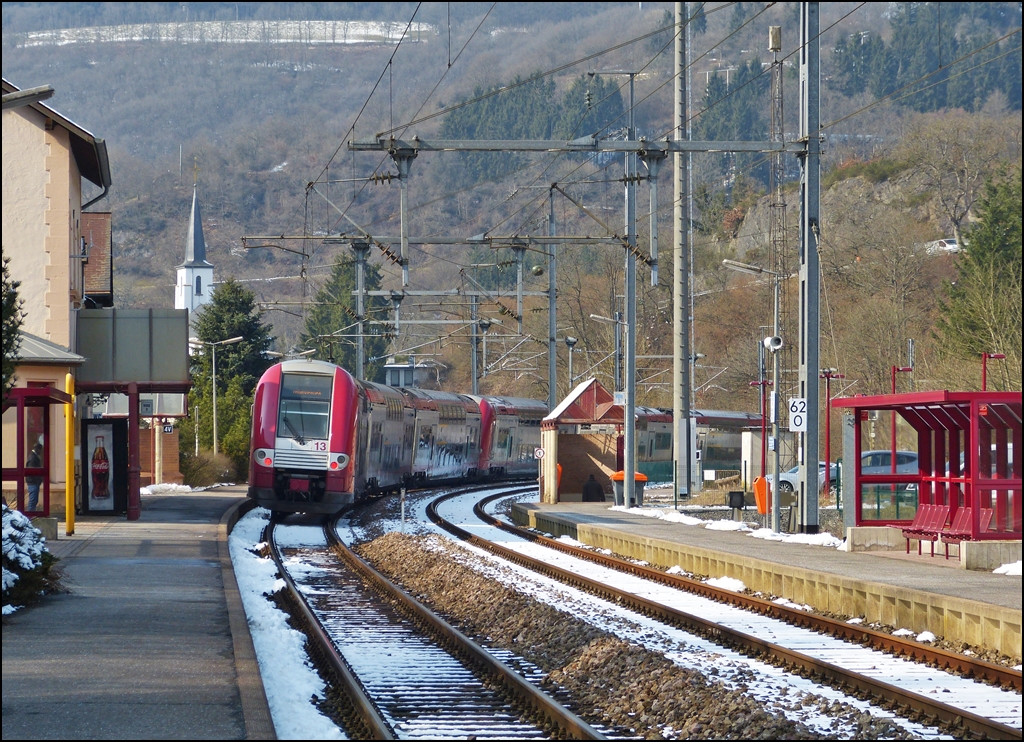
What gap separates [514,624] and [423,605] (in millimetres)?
2153

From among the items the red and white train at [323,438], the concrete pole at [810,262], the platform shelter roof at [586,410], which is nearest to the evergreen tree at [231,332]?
the red and white train at [323,438]

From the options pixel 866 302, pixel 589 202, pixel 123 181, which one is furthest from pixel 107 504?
pixel 123 181

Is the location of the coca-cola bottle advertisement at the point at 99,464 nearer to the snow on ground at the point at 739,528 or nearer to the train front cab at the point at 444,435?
the snow on ground at the point at 739,528

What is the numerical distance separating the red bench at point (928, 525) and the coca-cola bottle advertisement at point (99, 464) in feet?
51.2

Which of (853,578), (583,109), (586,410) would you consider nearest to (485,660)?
(853,578)

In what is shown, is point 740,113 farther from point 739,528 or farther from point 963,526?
point 963,526

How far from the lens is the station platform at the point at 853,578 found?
39.5ft

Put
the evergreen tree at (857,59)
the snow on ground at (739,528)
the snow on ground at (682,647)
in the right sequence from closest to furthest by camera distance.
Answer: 1. the snow on ground at (682,647)
2. the snow on ground at (739,528)
3. the evergreen tree at (857,59)

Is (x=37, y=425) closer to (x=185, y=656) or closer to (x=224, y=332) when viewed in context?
(x=185, y=656)

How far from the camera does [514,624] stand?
1388cm

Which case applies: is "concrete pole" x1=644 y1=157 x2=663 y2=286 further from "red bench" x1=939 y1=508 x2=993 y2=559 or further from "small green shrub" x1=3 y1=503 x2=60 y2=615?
"small green shrub" x1=3 y1=503 x2=60 y2=615

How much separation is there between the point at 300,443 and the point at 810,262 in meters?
11.8

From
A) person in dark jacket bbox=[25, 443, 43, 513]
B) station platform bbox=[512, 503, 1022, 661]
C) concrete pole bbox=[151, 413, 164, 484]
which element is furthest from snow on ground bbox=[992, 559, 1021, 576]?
concrete pole bbox=[151, 413, 164, 484]

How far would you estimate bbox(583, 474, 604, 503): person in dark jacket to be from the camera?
36969 mm
